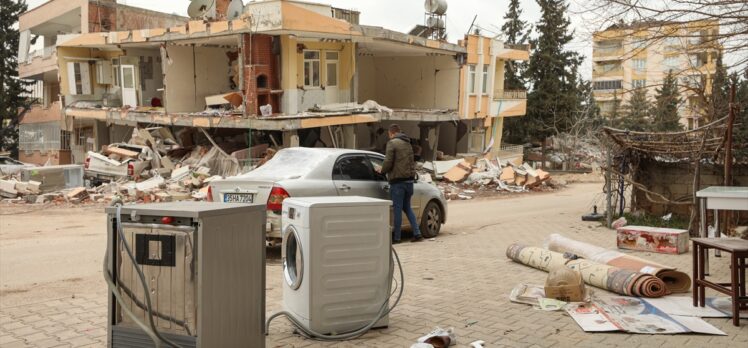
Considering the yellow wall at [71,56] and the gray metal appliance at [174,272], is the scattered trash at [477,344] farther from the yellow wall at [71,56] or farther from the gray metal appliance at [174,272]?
the yellow wall at [71,56]

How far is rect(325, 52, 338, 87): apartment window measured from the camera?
27594mm

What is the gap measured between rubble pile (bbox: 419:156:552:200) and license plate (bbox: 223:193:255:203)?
16.4 m

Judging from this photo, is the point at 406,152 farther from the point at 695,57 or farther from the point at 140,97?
the point at 140,97

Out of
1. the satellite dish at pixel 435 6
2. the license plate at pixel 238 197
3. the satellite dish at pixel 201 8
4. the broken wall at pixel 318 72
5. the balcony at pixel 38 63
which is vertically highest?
the satellite dish at pixel 435 6

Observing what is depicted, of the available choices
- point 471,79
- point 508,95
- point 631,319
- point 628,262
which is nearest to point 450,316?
point 631,319

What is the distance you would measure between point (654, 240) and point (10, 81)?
46473 millimetres

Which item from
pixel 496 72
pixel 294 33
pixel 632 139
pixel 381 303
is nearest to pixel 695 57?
pixel 632 139

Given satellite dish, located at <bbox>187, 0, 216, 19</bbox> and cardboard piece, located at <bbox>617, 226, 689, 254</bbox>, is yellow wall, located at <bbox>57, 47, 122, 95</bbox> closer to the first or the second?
satellite dish, located at <bbox>187, 0, 216, 19</bbox>

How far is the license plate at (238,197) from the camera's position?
30.7 ft

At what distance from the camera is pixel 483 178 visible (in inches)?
1073

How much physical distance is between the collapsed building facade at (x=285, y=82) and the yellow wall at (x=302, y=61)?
0.14 ft

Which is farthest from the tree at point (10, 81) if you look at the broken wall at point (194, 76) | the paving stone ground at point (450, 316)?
the paving stone ground at point (450, 316)

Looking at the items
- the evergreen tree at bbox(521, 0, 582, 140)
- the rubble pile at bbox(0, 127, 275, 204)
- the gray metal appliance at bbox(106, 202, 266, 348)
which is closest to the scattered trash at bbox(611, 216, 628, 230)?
the gray metal appliance at bbox(106, 202, 266, 348)

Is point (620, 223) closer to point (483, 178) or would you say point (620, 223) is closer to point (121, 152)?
point (483, 178)
